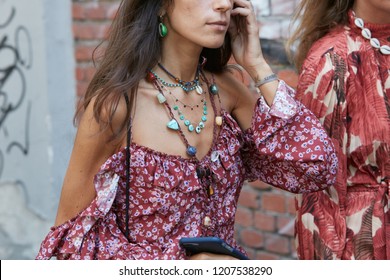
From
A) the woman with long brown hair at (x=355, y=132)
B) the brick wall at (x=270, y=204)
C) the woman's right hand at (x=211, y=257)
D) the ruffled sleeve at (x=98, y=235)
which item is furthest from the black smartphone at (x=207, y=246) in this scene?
the brick wall at (x=270, y=204)

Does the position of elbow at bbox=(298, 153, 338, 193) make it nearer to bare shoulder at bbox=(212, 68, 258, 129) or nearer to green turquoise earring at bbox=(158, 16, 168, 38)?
bare shoulder at bbox=(212, 68, 258, 129)

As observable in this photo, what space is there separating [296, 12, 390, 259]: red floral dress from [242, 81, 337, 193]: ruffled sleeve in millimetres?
61

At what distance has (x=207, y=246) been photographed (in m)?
2.43

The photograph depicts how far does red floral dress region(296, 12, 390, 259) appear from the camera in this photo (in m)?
2.65

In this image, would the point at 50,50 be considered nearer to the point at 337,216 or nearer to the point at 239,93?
the point at 239,93

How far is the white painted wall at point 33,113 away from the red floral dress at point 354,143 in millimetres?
2998

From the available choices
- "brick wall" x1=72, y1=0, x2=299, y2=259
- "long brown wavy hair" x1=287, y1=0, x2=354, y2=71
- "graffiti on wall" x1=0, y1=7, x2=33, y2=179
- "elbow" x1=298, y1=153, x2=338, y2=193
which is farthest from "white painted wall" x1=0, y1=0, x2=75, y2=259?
"elbow" x1=298, y1=153, x2=338, y2=193

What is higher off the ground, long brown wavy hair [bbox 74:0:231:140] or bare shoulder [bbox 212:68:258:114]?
long brown wavy hair [bbox 74:0:231:140]

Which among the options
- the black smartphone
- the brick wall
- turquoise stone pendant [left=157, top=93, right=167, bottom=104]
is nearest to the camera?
the black smartphone

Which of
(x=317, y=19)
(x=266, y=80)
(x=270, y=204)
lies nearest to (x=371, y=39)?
(x=317, y=19)

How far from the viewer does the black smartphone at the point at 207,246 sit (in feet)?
7.87

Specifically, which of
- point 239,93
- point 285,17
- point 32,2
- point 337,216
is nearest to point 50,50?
point 32,2

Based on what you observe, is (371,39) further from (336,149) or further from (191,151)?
(191,151)

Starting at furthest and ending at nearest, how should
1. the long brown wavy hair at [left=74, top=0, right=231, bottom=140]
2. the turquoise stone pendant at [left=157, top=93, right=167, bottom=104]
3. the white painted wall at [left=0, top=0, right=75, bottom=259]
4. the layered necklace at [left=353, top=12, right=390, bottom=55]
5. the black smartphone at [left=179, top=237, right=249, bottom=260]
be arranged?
1. the white painted wall at [left=0, top=0, right=75, bottom=259]
2. the layered necklace at [left=353, top=12, right=390, bottom=55]
3. the turquoise stone pendant at [left=157, top=93, right=167, bottom=104]
4. the long brown wavy hair at [left=74, top=0, right=231, bottom=140]
5. the black smartphone at [left=179, top=237, right=249, bottom=260]
